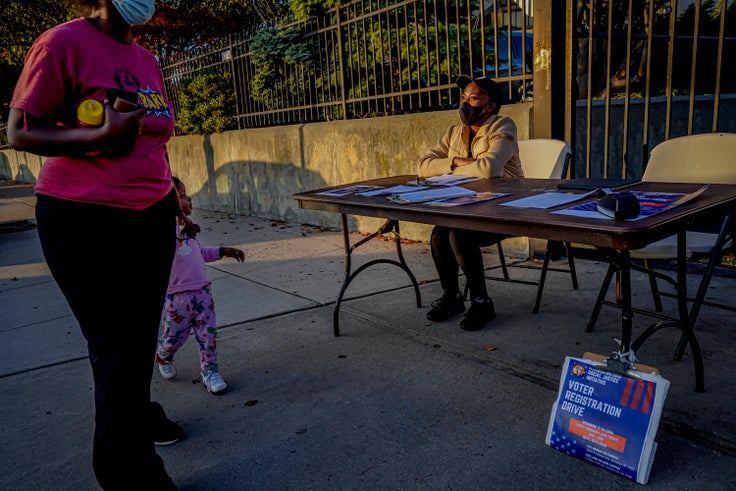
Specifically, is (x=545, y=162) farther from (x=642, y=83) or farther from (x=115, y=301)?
(x=642, y=83)

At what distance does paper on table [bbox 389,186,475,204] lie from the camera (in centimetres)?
301

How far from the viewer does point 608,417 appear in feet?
6.95

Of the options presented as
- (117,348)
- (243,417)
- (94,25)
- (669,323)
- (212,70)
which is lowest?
(243,417)

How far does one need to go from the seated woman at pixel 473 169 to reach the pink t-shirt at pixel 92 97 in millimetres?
2108

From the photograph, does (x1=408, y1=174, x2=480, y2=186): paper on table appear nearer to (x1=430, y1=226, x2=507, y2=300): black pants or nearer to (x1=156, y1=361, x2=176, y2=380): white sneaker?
(x1=430, y1=226, x2=507, y2=300): black pants

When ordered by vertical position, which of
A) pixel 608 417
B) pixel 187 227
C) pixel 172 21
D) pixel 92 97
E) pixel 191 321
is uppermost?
pixel 172 21

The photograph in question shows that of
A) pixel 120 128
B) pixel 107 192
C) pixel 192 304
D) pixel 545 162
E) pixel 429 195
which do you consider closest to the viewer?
pixel 120 128

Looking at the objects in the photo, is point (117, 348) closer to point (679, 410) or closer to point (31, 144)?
point (31, 144)

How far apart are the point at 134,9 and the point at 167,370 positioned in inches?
79.2

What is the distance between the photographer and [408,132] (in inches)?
252

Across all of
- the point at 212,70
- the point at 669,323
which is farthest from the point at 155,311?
the point at 212,70

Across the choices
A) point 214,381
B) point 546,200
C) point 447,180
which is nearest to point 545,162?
point 447,180

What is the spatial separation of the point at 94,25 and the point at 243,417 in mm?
1794

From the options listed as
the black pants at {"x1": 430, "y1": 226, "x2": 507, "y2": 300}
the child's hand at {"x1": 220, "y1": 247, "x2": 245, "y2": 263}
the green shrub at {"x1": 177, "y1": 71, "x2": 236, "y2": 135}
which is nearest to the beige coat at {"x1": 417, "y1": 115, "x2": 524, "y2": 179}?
the black pants at {"x1": 430, "y1": 226, "x2": 507, "y2": 300}
